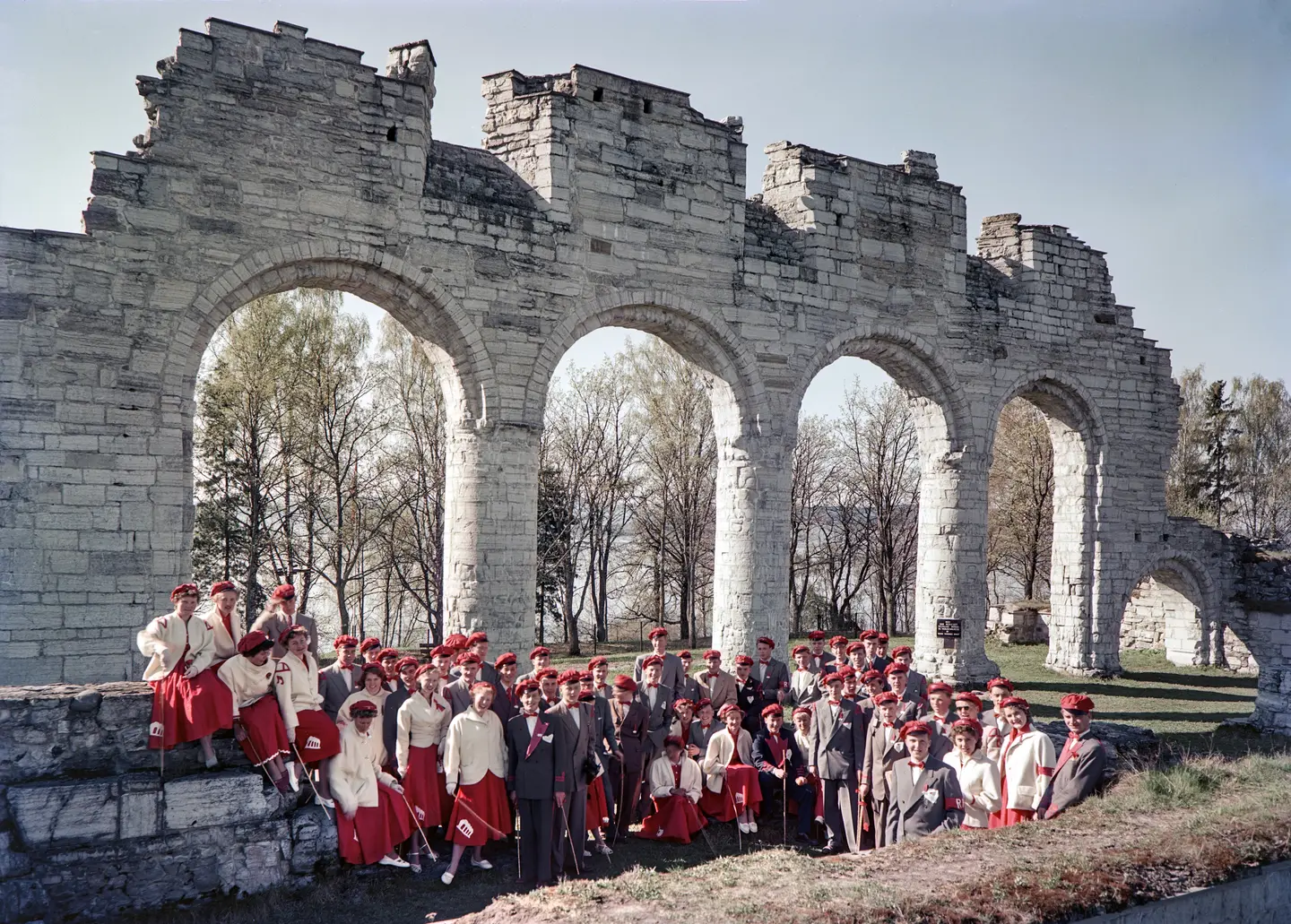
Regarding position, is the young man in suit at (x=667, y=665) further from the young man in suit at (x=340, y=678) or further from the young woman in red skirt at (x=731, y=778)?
the young man in suit at (x=340, y=678)

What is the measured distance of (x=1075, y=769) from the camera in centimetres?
779

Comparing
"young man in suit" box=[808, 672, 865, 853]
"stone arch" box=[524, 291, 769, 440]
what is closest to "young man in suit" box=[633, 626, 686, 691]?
"young man in suit" box=[808, 672, 865, 853]

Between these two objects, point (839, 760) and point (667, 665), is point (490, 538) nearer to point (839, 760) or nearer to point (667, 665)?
point (667, 665)

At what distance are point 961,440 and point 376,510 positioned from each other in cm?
1441

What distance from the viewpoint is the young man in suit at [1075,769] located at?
7.74 metres

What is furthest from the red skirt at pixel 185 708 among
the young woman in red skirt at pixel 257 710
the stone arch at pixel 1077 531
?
the stone arch at pixel 1077 531

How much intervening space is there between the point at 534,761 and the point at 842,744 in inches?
111

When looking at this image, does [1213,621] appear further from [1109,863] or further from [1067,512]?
[1109,863]

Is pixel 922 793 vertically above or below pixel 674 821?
above

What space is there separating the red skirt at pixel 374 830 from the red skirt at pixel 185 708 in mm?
1147

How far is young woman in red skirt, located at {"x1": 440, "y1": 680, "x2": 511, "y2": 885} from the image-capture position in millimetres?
7641

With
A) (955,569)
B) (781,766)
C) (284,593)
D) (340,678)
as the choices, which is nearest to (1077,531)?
(955,569)

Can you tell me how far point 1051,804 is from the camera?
25.4 feet

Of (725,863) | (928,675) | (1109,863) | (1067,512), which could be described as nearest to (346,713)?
(725,863)
